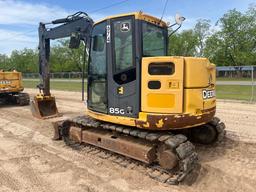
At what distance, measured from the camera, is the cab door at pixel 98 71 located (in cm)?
661

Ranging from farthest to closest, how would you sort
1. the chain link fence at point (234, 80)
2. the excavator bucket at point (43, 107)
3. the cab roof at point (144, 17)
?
1. the chain link fence at point (234, 80)
2. the excavator bucket at point (43, 107)
3. the cab roof at point (144, 17)

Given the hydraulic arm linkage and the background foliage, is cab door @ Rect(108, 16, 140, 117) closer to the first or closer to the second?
the hydraulic arm linkage

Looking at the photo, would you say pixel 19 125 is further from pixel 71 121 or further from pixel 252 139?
pixel 252 139

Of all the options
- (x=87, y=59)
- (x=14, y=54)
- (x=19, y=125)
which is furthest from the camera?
(x=14, y=54)

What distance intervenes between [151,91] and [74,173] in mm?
2074

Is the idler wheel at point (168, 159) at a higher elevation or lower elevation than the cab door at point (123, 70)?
lower

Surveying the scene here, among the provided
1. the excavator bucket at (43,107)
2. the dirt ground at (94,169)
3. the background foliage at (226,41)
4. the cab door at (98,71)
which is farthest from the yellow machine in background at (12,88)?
the background foliage at (226,41)

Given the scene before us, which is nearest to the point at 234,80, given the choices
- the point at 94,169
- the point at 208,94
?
the point at 208,94

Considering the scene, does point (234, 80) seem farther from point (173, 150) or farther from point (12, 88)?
point (173, 150)

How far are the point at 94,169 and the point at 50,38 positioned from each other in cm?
583

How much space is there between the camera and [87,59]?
23.7 feet

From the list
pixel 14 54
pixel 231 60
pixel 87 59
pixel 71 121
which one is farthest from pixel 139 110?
pixel 14 54

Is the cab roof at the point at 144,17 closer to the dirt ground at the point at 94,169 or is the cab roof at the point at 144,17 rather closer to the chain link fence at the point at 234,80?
the dirt ground at the point at 94,169

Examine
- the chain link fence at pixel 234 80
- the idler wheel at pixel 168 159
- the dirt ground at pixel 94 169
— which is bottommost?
the dirt ground at pixel 94 169
